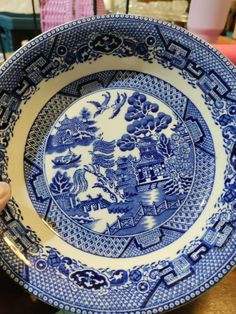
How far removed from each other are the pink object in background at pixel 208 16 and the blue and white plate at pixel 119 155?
189 mm

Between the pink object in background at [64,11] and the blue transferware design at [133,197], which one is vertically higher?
the pink object in background at [64,11]

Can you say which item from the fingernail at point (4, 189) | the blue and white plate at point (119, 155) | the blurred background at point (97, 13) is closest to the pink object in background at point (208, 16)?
the blurred background at point (97, 13)

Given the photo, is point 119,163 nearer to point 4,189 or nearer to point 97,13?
point 4,189

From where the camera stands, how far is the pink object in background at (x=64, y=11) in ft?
2.22

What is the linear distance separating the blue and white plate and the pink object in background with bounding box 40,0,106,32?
9.3 inches

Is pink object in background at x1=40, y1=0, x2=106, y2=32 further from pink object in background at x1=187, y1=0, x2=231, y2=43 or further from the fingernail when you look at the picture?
the fingernail

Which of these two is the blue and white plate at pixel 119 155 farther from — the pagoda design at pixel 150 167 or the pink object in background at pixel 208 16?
the pink object in background at pixel 208 16

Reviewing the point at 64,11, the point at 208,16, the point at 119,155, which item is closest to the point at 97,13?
the point at 64,11

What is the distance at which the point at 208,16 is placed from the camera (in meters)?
0.61

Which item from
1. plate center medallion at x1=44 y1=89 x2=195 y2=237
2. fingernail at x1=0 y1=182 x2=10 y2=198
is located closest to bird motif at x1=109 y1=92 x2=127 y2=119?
plate center medallion at x1=44 y1=89 x2=195 y2=237

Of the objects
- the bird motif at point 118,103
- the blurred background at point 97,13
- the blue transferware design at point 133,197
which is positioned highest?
the blurred background at point 97,13

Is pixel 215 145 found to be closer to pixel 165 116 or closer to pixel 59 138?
pixel 165 116

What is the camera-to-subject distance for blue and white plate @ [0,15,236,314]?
1.52 ft

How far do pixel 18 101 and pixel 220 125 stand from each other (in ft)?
0.96
